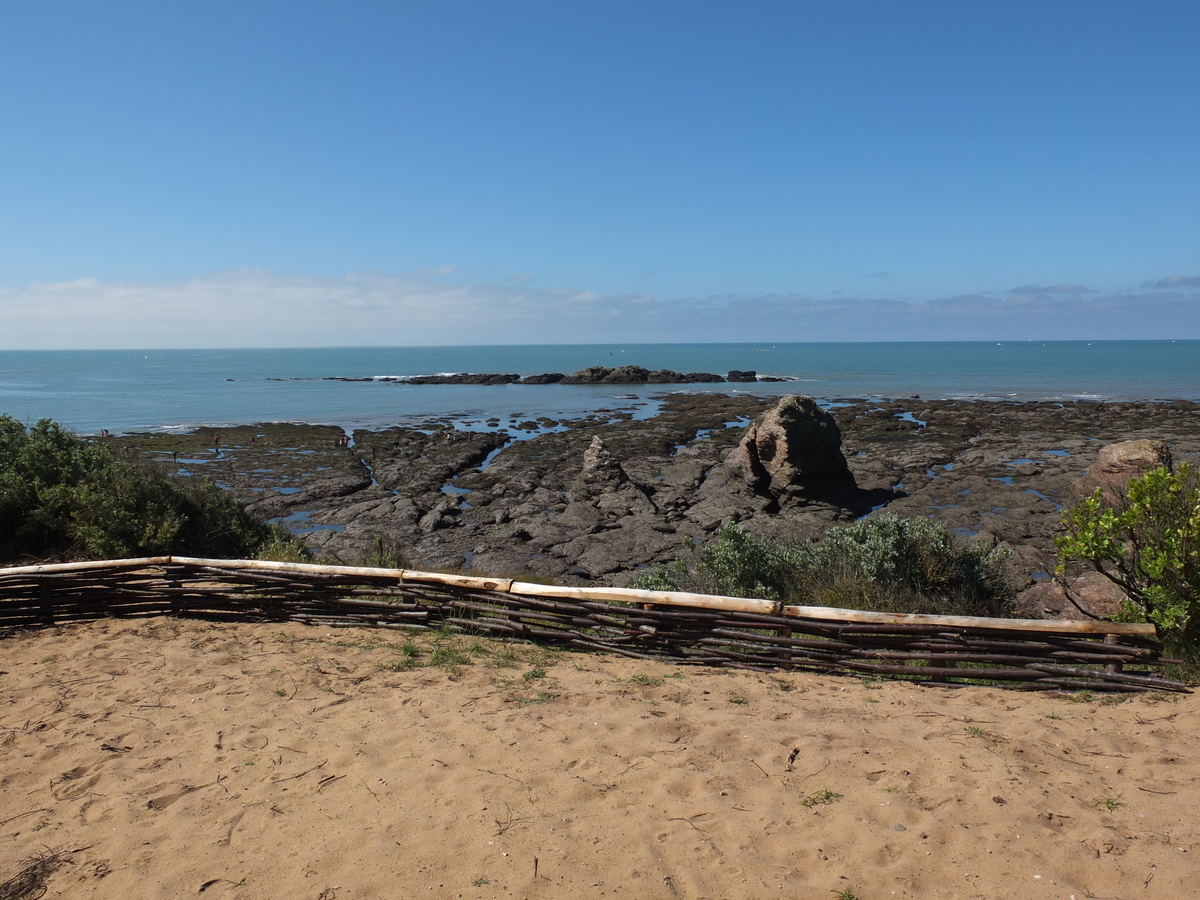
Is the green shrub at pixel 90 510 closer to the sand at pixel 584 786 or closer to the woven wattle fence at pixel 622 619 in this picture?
the woven wattle fence at pixel 622 619

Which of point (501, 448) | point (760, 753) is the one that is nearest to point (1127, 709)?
point (760, 753)

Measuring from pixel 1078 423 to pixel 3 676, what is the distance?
38.6 metres

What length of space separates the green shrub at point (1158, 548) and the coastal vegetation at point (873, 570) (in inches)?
95.7

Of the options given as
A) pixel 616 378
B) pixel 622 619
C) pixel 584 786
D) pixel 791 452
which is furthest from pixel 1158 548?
pixel 616 378

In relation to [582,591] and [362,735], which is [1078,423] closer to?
[582,591]

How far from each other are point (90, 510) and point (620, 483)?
13.0m

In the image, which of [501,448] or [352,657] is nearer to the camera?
[352,657]

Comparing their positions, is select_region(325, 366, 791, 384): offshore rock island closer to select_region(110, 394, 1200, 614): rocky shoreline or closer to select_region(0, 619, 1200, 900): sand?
select_region(110, 394, 1200, 614): rocky shoreline

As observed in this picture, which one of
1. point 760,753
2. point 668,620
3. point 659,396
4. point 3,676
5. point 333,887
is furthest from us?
point 659,396

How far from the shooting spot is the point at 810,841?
299 centimetres

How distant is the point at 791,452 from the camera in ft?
62.6

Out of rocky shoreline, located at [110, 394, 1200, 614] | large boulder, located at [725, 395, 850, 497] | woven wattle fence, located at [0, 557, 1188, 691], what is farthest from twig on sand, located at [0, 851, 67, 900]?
large boulder, located at [725, 395, 850, 497]

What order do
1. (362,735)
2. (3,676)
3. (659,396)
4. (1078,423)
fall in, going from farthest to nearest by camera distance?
1. (659,396)
2. (1078,423)
3. (3,676)
4. (362,735)

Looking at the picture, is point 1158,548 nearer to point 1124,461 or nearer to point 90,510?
point 1124,461
